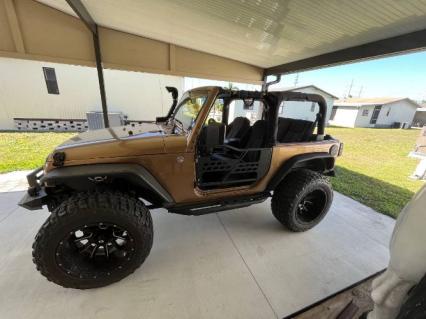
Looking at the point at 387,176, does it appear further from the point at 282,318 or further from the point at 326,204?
the point at 282,318

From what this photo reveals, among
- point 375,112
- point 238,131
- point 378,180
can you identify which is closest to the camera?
point 238,131

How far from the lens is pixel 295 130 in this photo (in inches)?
102

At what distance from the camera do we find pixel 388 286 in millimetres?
819

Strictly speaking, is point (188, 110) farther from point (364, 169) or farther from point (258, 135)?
point (364, 169)

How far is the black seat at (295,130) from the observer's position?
249cm

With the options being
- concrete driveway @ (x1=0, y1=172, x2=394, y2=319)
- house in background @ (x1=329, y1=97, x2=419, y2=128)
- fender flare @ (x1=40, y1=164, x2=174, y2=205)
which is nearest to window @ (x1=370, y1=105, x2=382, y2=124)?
house in background @ (x1=329, y1=97, x2=419, y2=128)

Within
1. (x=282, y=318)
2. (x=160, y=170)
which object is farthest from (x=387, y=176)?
(x=160, y=170)

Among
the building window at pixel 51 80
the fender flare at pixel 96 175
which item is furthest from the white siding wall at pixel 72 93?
the fender flare at pixel 96 175

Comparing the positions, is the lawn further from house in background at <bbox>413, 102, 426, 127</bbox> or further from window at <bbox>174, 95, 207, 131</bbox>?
house in background at <bbox>413, 102, 426, 127</bbox>

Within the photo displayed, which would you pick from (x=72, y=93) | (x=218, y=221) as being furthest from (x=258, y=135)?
(x=72, y=93)

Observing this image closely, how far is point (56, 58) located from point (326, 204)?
535 centimetres

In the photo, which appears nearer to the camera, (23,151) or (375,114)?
(23,151)

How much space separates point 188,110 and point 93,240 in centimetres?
157

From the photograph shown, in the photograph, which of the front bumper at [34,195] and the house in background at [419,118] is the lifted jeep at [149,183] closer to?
the front bumper at [34,195]
